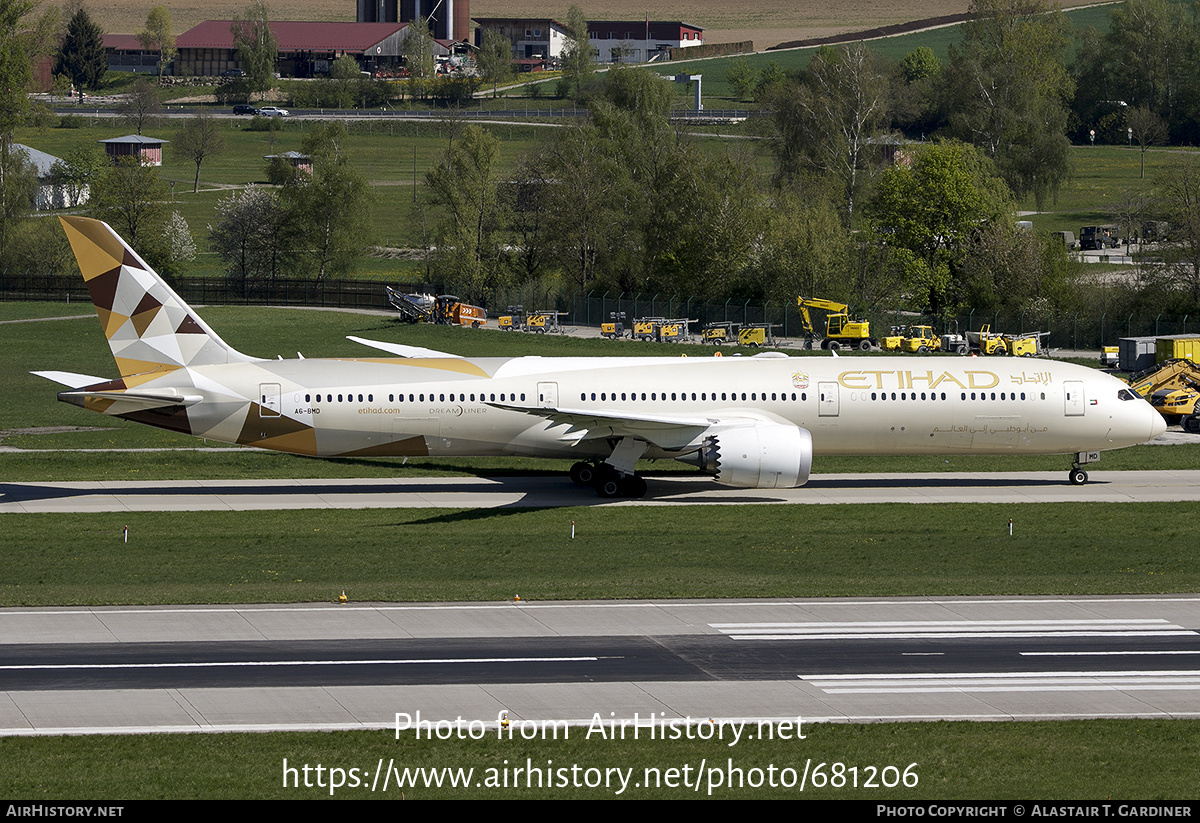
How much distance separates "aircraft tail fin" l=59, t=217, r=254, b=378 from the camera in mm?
44750

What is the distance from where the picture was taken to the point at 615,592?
104 ft

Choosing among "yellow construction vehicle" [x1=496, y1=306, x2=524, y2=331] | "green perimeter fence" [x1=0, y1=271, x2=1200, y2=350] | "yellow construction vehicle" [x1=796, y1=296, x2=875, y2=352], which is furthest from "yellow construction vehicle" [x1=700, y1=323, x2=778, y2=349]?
"yellow construction vehicle" [x1=496, y1=306, x2=524, y2=331]

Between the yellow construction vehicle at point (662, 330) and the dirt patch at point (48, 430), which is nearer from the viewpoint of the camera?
the dirt patch at point (48, 430)

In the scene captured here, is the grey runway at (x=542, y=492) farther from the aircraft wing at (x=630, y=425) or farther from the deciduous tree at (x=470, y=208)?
the deciduous tree at (x=470, y=208)

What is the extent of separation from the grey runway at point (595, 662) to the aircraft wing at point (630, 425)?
12705mm

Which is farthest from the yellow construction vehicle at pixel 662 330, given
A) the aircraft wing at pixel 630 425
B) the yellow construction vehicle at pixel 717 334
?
the aircraft wing at pixel 630 425

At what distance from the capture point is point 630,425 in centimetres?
4353

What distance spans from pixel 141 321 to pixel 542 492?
47.8ft

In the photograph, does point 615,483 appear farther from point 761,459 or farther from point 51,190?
point 51,190

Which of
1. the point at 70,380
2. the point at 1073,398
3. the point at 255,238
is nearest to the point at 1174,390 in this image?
the point at 1073,398

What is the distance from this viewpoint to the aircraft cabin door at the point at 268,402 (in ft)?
147

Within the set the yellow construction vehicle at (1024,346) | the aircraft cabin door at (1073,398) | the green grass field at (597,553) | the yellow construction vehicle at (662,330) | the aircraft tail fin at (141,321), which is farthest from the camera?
the yellow construction vehicle at (662,330)

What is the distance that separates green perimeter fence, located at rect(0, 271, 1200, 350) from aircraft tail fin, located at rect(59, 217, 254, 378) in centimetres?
5862
